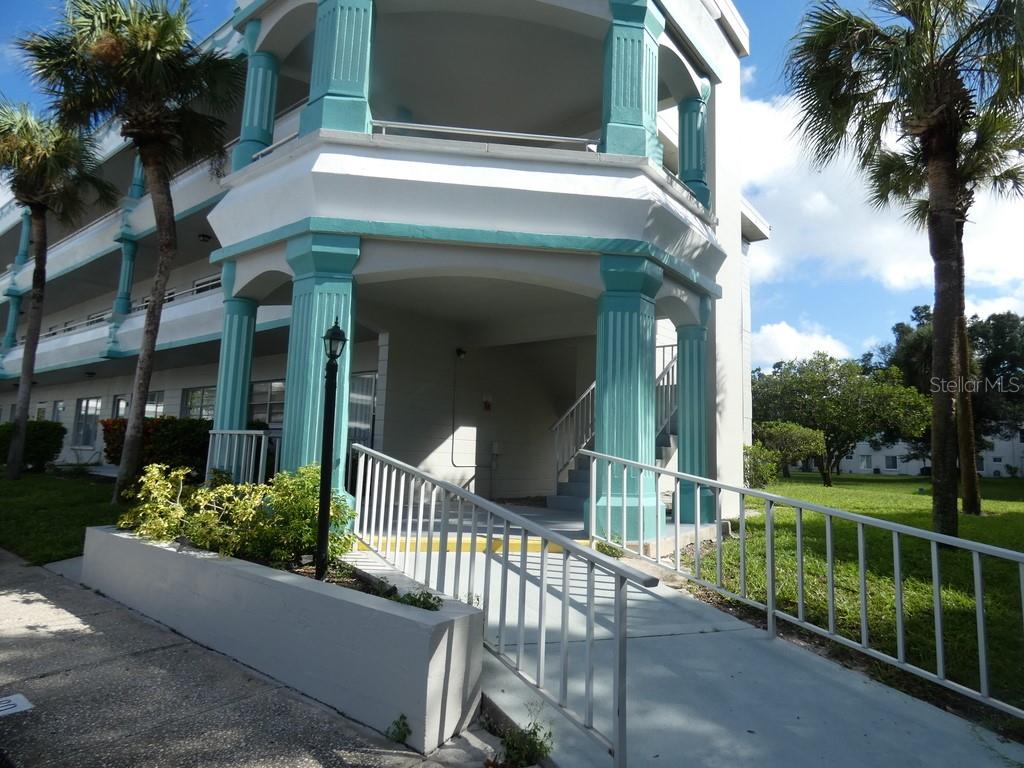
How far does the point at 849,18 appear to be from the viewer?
25.0 feet

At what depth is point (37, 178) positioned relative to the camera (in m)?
14.0

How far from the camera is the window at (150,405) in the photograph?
18.0 meters

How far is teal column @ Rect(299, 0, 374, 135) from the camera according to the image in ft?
23.8

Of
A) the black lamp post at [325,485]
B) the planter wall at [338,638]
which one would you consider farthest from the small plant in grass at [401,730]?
the black lamp post at [325,485]

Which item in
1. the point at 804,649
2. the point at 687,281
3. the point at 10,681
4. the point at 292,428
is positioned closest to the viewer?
the point at 10,681

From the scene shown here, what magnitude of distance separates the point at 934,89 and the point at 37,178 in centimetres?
1650

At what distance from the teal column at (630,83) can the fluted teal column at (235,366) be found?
508cm

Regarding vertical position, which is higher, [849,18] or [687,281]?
[849,18]

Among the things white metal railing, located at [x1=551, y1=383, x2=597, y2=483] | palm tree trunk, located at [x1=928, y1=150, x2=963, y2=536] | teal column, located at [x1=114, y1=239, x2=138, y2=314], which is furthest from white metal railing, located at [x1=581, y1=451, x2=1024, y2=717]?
teal column, located at [x1=114, y1=239, x2=138, y2=314]

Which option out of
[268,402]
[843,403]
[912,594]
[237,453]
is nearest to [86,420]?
[268,402]

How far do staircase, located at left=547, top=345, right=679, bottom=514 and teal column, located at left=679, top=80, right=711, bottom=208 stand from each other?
272 centimetres

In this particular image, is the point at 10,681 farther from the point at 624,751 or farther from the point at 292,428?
the point at 624,751

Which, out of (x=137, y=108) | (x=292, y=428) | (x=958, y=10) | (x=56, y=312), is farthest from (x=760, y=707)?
(x=56, y=312)

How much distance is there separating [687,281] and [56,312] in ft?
79.6
